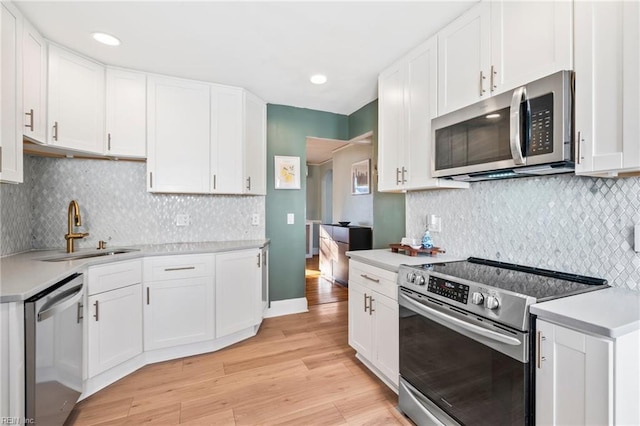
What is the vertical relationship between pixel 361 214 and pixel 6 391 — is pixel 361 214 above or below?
above

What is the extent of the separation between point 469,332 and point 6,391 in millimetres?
2096

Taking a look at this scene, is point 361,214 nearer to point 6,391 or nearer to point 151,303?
point 151,303

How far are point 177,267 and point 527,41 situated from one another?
279cm

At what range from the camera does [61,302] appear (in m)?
1.62

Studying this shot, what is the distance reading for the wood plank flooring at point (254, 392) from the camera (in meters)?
1.82

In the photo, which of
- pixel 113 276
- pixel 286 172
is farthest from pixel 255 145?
pixel 113 276

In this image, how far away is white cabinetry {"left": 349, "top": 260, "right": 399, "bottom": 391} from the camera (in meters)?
1.99

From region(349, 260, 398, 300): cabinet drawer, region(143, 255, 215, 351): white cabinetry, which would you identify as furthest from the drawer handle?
region(143, 255, 215, 351): white cabinetry

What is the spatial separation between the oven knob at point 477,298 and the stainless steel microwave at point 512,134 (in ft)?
2.18

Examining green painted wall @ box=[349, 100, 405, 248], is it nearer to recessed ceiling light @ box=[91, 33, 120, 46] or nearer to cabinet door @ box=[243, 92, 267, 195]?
cabinet door @ box=[243, 92, 267, 195]

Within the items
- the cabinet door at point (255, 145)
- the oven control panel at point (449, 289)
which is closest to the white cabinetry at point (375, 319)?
the oven control panel at point (449, 289)

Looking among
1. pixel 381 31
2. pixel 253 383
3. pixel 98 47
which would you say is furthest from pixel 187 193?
pixel 381 31

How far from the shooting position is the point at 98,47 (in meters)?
2.25

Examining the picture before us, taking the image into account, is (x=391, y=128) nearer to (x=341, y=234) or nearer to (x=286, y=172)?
(x=286, y=172)
